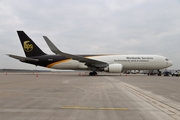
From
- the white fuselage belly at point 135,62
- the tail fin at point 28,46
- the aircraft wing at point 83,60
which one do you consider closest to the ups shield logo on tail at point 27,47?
the tail fin at point 28,46

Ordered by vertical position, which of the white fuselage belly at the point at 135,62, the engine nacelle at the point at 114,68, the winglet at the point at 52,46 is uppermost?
the winglet at the point at 52,46

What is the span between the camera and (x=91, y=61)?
30.2 metres

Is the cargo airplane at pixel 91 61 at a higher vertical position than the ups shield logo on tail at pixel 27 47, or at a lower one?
lower

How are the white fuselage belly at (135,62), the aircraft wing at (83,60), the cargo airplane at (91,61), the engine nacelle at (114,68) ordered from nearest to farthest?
the aircraft wing at (83,60) < the engine nacelle at (114,68) < the cargo airplane at (91,61) < the white fuselage belly at (135,62)

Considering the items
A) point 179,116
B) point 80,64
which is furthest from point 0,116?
point 80,64

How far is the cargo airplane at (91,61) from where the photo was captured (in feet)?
102

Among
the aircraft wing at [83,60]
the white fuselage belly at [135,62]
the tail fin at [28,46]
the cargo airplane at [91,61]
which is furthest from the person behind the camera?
the tail fin at [28,46]

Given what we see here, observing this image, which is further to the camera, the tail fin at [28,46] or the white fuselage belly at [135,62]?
the tail fin at [28,46]

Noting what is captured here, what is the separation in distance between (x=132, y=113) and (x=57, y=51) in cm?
2533

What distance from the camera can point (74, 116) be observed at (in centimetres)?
484

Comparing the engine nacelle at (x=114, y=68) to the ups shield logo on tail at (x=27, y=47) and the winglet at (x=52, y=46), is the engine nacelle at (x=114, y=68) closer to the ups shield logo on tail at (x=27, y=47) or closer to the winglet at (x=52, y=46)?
the winglet at (x=52, y=46)

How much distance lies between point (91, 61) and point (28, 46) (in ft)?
39.8

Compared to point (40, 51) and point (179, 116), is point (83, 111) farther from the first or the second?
point (40, 51)

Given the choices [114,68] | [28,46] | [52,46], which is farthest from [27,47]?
[114,68]
